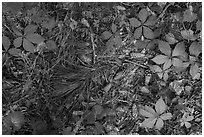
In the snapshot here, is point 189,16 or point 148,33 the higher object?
point 189,16

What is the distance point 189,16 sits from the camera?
300 centimetres

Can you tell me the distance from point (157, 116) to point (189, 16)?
2.16 ft

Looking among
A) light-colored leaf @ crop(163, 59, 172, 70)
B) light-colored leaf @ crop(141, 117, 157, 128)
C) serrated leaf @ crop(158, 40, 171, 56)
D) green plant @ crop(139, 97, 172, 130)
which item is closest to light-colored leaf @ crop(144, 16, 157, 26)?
serrated leaf @ crop(158, 40, 171, 56)

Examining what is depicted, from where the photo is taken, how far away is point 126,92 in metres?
3.07

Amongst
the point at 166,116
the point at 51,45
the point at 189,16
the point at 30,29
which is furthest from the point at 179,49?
the point at 30,29

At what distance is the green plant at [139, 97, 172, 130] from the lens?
3004 millimetres

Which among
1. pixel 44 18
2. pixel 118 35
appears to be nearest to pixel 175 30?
pixel 118 35

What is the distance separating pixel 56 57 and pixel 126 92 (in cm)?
50

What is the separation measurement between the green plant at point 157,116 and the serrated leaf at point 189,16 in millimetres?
539

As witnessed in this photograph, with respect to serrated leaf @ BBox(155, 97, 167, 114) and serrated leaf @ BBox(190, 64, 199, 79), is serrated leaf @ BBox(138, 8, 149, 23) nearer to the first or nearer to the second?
serrated leaf @ BBox(190, 64, 199, 79)

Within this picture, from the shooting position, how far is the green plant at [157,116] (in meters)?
3.00

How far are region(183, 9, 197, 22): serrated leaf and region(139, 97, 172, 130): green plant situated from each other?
A: 54 centimetres

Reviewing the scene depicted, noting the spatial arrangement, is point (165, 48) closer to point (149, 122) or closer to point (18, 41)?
point (149, 122)

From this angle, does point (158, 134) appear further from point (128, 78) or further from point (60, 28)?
point (60, 28)
